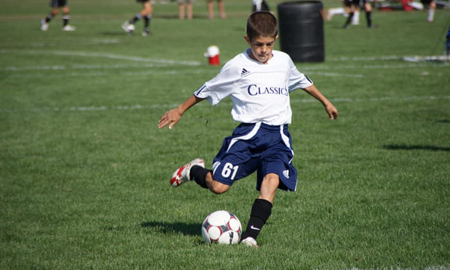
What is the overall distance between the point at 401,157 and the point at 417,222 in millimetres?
2422

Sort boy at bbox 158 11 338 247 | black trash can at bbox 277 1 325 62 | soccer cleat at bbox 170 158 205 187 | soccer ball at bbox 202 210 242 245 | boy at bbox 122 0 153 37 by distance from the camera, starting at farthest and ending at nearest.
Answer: boy at bbox 122 0 153 37 < black trash can at bbox 277 1 325 62 < soccer cleat at bbox 170 158 205 187 < boy at bbox 158 11 338 247 < soccer ball at bbox 202 210 242 245

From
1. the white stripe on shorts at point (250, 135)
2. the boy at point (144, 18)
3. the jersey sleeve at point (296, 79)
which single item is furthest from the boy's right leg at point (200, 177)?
the boy at point (144, 18)

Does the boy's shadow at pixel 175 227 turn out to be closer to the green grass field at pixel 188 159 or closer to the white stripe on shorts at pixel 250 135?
the green grass field at pixel 188 159

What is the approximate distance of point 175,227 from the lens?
5.58 meters

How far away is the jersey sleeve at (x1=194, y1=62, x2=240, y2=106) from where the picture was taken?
5.22 meters

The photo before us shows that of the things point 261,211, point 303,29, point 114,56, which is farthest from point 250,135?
point 114,56

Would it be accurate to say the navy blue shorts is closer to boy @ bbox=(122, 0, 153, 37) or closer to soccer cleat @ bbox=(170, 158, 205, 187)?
soccer cleat @ bbox=(170, 158, 205, 187)

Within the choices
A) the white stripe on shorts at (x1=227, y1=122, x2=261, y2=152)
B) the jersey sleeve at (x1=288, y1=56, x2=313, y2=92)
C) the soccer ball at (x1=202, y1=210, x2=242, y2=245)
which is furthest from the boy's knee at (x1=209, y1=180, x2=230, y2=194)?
the jersey sleeve at (x1=288, y1=56, x2=313, y2=92)

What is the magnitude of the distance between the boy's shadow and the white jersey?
41.6 inches

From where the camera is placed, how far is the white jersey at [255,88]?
5184 mm

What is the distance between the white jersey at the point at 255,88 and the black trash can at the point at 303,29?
1150 cm

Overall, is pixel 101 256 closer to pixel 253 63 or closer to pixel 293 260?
pixel 293 260

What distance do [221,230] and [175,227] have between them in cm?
72

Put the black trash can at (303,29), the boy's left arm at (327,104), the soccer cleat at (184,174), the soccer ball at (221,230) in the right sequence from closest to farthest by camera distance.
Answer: the soccer ball at (221,230)
the boy's left arm at (327,104)
the soccer cleat at (184,174)
the black trash can at (303,29)
